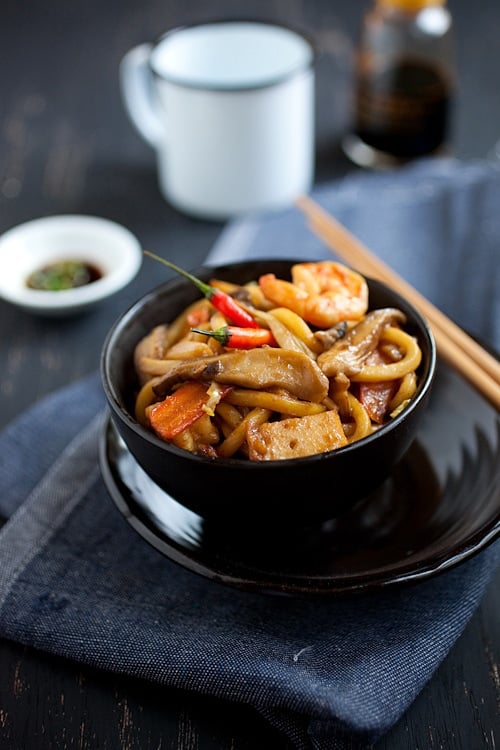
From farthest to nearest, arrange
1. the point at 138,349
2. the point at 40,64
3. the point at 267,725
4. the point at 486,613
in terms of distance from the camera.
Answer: the point at 40,64 → the point at 138,349 → the point at 486,613 → the point at 267,725

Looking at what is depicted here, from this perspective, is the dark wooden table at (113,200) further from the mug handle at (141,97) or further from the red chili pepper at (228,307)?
the red chili pepper at (228,307)

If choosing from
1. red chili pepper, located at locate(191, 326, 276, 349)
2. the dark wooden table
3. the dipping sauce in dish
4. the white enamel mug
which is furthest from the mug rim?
red chili pepper, located at locate(191, 326, 276, 349)

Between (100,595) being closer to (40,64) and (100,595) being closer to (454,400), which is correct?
(454,400)

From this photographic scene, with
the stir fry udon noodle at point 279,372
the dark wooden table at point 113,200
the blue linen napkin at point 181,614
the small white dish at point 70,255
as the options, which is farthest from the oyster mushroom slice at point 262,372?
the small white dish at point 70,255

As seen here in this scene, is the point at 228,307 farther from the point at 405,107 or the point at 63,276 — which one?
the point at 405,107

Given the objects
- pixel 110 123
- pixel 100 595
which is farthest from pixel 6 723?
pixel 110 123

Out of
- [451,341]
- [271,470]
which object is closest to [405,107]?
[451,341]

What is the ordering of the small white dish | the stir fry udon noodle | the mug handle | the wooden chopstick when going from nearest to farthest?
1. the stir fry udon noodle
2. the wooden chopstick
3. the small white dish
4. the mug handle

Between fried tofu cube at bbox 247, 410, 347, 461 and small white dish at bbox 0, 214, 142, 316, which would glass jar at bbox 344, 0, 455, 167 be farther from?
fried tofu cube at bbox 247, 410, 347, 461
